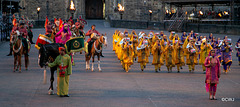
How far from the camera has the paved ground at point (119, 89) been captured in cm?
1310

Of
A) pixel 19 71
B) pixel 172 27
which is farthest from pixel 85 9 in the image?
pixel 19 71

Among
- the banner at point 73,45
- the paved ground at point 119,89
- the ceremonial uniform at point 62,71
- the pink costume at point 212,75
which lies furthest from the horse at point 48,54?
the pink costume at point 212,75

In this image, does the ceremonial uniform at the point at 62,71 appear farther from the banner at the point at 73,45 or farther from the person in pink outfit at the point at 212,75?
the person in pink outfit at the point at 212,75

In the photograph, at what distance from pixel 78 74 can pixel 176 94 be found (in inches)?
245

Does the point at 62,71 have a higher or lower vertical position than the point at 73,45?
lower

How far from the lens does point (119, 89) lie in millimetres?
15453

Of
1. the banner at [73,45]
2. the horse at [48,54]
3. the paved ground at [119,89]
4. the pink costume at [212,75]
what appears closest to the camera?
the paved ground at [119,89]

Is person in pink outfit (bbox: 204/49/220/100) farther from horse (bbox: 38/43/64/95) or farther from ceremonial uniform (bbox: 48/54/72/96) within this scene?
horse (bbox: 38/43/64/95)

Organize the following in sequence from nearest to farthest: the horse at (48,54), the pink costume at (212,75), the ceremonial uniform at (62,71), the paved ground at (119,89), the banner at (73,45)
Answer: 1. the paved ground at (119,89)
2. the pink costume at (212,75)
3. the ceremonial uniform at (62,71)
4. the horse at (48,54)
5. the banner at (73,45)

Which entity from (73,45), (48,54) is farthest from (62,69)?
(73,45)

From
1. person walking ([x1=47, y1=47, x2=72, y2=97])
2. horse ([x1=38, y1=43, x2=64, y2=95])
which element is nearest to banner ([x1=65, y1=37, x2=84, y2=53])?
horse ([x1=38, y1=43, x2=64, y2=95])

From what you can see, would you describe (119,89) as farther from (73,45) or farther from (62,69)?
(62,69)

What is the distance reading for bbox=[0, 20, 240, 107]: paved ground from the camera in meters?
13.1

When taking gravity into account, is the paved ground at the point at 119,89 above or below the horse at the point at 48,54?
below
